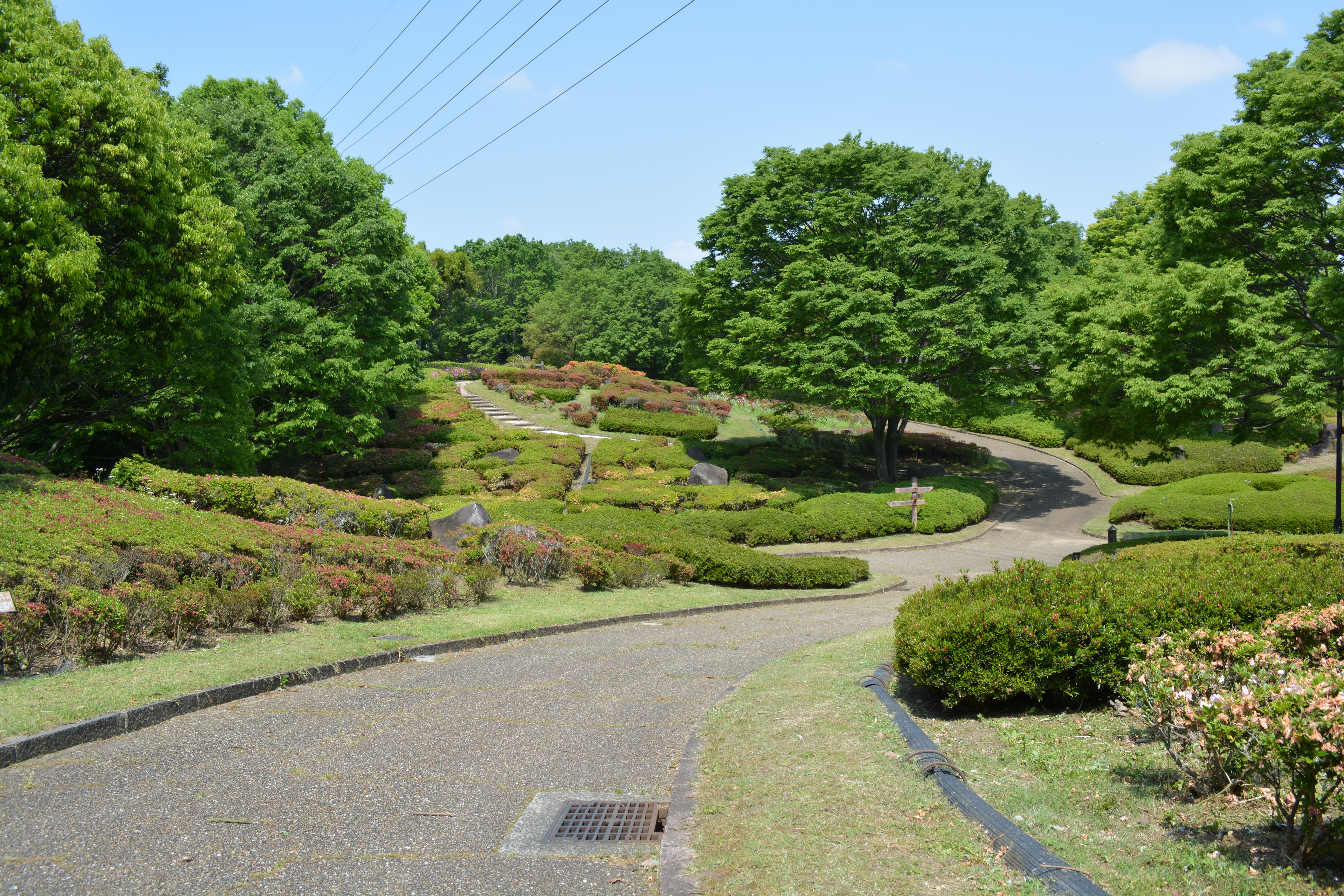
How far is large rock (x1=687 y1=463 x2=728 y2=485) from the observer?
27969 mm

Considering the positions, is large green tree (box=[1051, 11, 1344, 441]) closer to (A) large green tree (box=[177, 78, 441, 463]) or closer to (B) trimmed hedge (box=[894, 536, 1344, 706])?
(B) trimmed hedge (box=[894, 536, 1344, 706])

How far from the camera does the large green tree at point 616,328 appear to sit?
63.2 metres

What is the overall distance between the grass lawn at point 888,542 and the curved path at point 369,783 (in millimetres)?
12997

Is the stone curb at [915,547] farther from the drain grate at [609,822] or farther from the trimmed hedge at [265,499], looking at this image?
the drain grate at [609,822]

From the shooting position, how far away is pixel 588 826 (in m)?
4.55

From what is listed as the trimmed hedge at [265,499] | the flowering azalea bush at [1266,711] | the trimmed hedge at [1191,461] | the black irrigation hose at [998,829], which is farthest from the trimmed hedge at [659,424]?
the flowering azalea bush at [1266,711]

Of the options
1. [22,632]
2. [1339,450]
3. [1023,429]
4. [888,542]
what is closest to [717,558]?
[888,542]

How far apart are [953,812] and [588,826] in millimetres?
1977

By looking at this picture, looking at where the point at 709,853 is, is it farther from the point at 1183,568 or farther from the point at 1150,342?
the point at 1150,342

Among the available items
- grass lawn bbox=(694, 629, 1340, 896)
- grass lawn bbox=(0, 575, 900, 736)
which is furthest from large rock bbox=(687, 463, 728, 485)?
grass lawn bbox=(694, 629, 1340, 896)

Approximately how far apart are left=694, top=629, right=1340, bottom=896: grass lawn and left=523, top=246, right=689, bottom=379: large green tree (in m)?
55.9

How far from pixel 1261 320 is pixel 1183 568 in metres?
14.5

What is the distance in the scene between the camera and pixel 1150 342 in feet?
64.1

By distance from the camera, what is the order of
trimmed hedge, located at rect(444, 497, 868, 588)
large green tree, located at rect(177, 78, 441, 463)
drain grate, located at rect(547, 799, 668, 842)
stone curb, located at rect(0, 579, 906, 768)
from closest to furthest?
drain grate, located at rect(547, 799, 668, 842)
stone curb, located at rect(0, 579, 906, 768)
trimmed hedge, located at rect(444, 497, 868, 588)
large green tree, located at rect(177, 78, 441, 463)
